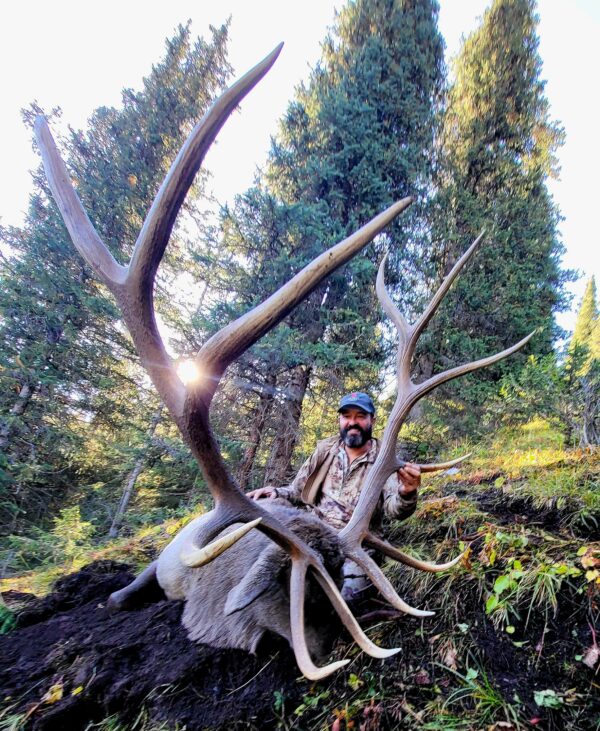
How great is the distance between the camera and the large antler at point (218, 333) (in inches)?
52.0

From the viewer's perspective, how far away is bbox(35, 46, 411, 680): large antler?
1.32 metres

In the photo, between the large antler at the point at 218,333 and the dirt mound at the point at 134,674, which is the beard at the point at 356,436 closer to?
the large antler at the point at 218,333

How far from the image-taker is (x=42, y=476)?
840cm

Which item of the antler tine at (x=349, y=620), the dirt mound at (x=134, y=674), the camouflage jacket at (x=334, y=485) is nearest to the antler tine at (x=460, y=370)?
the camouflage jacket at (x=334, y=485)

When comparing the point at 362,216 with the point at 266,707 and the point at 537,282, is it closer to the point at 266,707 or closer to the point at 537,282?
the point at 537,282

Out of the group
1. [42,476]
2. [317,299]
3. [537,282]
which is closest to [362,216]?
[317,299]

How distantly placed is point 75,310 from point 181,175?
8.33m

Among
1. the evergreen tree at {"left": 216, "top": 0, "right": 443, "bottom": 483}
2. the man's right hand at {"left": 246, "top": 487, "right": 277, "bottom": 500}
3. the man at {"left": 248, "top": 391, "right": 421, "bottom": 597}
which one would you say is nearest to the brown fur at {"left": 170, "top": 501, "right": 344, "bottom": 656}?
the man's right hand at {"left": 246, "top": 487, "right": 277, "bottom": 500}

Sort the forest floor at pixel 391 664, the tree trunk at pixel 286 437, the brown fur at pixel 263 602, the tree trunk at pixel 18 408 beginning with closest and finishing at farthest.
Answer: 1. the forest floor at pixel 391 664
2. the brown fur at pixel 263 602
3. the tree trunk at pixel 286 437
4. the tree trunk at pixel 18 408

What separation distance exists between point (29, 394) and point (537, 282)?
42.6 feet

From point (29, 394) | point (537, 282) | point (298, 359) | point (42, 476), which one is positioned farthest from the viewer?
point (537, 282)

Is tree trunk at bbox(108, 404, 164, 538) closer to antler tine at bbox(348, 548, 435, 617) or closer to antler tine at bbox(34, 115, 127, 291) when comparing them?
antler tine at bbox(348, 548, 435, 617)

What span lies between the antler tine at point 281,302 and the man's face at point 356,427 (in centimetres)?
214

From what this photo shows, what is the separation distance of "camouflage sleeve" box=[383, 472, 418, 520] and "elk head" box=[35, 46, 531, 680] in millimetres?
405
